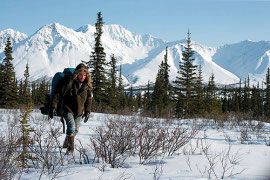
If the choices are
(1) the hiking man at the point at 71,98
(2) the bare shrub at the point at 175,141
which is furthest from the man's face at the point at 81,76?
(2) the bare shrub at the point at 175,141

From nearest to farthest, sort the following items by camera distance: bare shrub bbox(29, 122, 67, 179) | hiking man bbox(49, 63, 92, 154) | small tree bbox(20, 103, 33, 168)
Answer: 1. bare shrub bbox(29, 122, 67, 179)
2. small tree bbox(20, 103, 33, 168)
3. hiking man bbox(49, 63, 92, 154)

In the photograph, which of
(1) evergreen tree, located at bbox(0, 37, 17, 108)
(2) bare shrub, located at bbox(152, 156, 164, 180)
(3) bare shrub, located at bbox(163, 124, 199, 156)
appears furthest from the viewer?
(1) evergreen tree, located at bbox(0, 37, 17, 108)

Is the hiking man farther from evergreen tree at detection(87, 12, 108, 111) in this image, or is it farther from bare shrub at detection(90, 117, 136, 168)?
evergreen tree at detection(87, 12, 108, 111)

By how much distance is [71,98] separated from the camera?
408 centimetres

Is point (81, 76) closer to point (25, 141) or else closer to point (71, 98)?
point (71, 98)

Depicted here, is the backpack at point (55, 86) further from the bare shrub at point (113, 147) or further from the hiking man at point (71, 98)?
the bare shrub at point (113, 147)

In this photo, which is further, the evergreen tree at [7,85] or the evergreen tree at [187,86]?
the evergreen tree at [7,85]

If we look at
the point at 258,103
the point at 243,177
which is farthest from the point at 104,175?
the point at 258,103

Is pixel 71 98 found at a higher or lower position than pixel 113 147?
higher

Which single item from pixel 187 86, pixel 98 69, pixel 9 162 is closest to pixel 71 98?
pixel 9 162

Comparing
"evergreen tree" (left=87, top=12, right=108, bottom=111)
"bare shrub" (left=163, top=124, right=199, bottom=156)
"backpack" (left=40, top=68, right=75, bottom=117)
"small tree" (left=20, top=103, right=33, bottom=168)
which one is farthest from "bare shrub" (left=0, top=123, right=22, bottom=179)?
"evergreen tree" (left=87, top=12, right=108, bottom=111)

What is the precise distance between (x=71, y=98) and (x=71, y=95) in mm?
81

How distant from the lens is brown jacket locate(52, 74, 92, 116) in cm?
391

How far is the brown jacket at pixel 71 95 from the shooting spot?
154 inches
